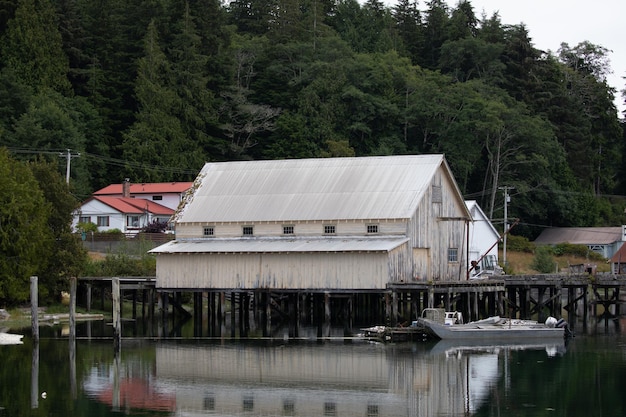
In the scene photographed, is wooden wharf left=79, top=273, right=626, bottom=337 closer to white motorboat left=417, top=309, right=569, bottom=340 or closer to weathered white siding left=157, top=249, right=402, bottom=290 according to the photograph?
weathered white siding left=157, top=249, right=402, bottom=290

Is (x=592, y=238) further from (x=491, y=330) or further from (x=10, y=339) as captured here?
(x=10, y=339)

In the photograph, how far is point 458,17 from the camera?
136 m

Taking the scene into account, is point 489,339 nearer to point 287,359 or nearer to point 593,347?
point 593,347

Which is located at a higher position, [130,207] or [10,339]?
[130,207]

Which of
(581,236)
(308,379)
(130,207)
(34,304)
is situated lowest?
(308,379)

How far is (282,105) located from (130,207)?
1075 inches

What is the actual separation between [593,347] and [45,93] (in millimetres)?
63289

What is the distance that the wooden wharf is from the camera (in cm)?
6025

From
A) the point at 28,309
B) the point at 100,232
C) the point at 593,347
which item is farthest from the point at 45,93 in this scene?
the point at 593,347

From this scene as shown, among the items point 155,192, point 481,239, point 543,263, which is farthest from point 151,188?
point 543,263

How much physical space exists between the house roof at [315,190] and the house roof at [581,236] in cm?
4484

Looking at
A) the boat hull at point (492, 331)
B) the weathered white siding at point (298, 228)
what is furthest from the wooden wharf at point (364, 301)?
the boat hull at point (492, 331)

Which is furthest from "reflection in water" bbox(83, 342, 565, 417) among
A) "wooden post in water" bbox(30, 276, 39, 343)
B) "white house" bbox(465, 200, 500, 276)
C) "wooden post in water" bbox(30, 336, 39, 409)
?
"white house" bbox(465, 200, 500, 276)

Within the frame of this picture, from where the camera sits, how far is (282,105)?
116000 millimetres
